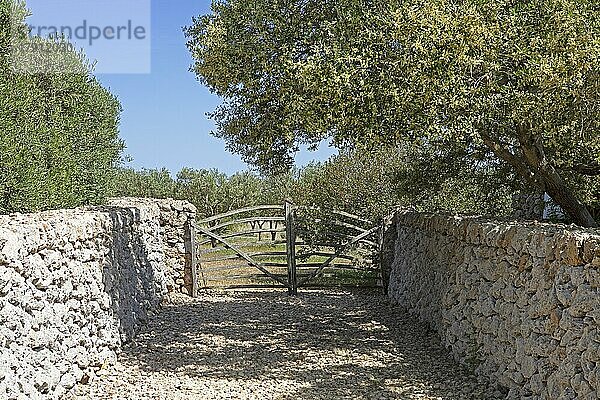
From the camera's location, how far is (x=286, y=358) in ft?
25.0

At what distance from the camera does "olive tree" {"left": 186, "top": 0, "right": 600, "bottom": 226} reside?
591 cm

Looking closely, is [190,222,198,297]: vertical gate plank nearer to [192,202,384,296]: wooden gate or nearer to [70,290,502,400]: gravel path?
[192,202,384,296]: wooden gate

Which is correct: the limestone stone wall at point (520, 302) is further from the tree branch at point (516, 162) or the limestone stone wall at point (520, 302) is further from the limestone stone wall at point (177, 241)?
the limestone stone wall at point (177, 241)

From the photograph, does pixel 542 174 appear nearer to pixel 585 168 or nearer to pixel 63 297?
pixel 585 168

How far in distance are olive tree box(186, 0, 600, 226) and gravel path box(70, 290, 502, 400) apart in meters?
2.32

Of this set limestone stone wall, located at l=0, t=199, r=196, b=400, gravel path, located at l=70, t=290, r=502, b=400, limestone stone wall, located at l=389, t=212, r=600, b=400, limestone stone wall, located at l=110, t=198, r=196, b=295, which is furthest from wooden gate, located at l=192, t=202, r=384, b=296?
limestone stone wall, located at l=389, t=212, r=600, b=400

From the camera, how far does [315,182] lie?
16344 millimetres

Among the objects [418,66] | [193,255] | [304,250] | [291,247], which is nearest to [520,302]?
[418,66]

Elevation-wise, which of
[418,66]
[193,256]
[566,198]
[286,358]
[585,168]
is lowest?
[286,358]

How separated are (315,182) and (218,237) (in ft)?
13.0

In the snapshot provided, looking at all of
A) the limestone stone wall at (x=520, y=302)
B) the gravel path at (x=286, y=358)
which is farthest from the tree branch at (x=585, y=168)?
the gravel path at (x=286, y=358)

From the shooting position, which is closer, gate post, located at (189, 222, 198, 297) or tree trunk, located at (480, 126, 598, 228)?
tree trunk, located at (480, 126, 598, 228)

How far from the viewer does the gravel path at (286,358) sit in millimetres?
6340

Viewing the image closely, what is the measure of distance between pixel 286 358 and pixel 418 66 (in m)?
3.63
